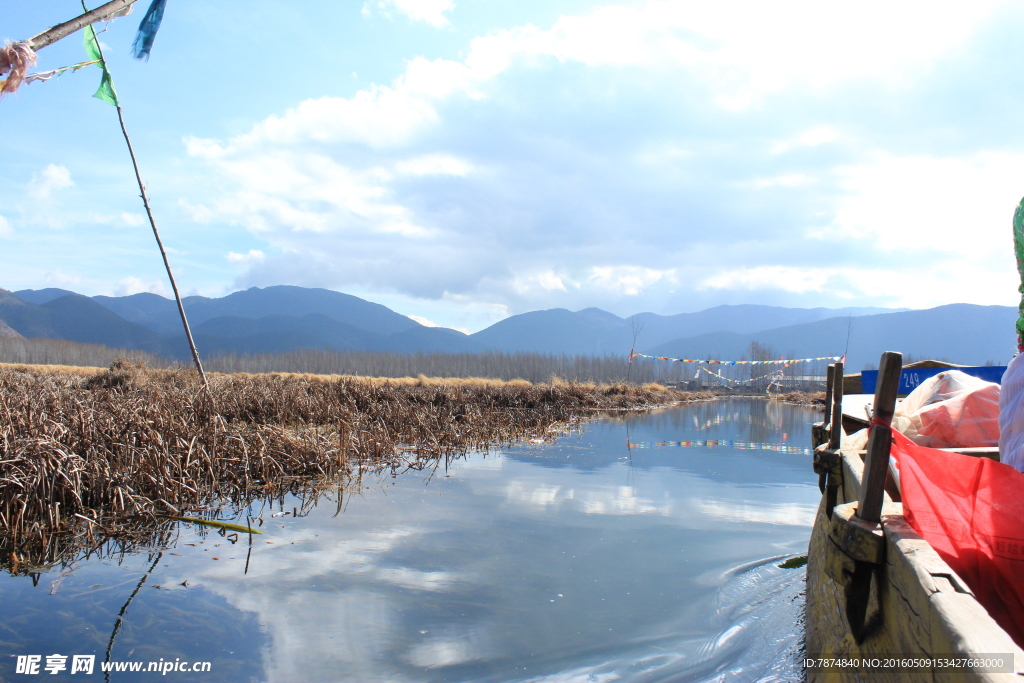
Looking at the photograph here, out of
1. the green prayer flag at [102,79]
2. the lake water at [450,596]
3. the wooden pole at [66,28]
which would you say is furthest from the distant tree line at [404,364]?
the wooden pole at [66,28]

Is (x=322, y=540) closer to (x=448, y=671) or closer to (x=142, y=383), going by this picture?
(x=448, y=671)

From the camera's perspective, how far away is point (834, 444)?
342 centimetres

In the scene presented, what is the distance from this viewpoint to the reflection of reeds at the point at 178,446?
427 cm

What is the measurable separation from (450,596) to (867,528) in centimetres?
264

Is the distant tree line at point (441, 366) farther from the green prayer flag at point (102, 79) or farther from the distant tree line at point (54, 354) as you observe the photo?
the green prayer flag at point (102, 79)

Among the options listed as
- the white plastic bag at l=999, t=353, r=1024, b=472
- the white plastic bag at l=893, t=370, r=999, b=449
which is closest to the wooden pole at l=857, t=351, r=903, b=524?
A: the white plastic bag at l=999, t=353, r=1024, b=472

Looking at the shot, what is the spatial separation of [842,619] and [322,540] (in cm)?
369

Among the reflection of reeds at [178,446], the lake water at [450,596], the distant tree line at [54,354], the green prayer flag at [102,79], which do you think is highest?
the green prayer flag at [102,79]

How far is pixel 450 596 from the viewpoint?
3.69 metres

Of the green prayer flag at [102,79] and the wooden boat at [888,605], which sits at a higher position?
the green prayer flag at [102,79]

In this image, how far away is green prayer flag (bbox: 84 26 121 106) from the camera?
1002cm

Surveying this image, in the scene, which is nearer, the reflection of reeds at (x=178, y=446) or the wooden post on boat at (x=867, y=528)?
the wooden post on boat at (x=867, y=528)

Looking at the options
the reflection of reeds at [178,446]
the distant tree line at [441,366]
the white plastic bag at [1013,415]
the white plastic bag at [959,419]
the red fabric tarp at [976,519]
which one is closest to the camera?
the red fabric tarp at [976,519]

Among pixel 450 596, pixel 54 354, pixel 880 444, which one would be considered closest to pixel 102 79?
pixel 450 596
